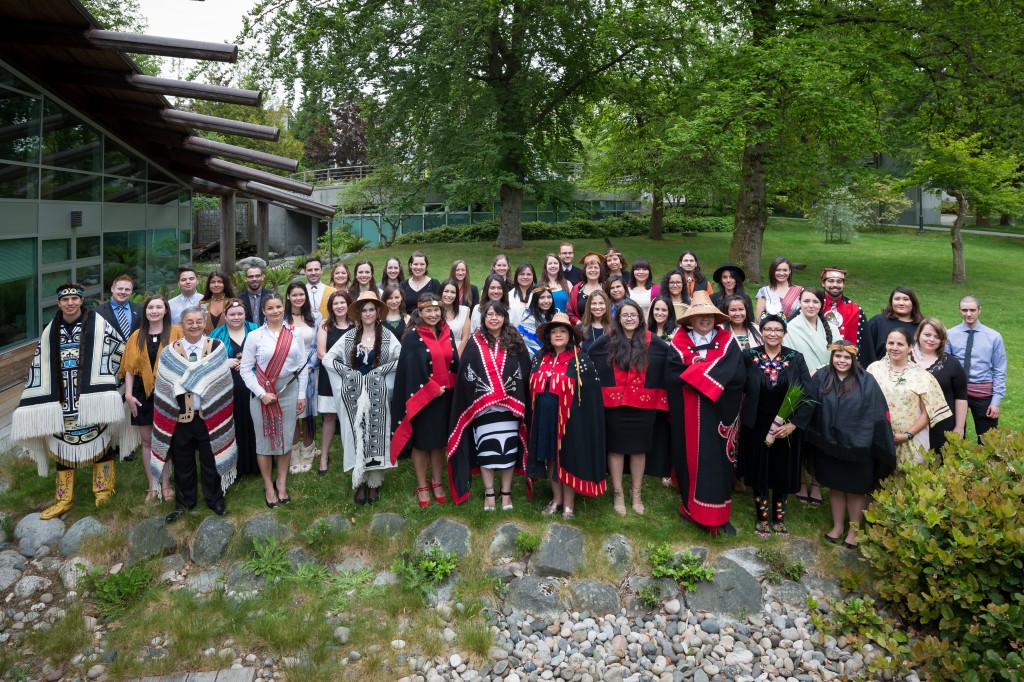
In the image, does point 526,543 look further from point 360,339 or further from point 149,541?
point 149,541

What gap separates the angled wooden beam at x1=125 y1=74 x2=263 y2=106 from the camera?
751cm

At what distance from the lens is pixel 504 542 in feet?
18.5

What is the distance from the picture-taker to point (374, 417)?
5.91m

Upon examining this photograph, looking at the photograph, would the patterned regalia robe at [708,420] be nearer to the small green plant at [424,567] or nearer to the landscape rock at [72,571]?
the small green plant at [424,567]

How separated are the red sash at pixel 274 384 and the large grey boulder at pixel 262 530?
2.22ft

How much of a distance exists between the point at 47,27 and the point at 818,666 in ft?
31.5

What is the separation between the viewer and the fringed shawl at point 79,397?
5.71m

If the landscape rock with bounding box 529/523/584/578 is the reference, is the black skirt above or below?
above

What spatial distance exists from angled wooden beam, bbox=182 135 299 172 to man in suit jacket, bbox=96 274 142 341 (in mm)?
4721

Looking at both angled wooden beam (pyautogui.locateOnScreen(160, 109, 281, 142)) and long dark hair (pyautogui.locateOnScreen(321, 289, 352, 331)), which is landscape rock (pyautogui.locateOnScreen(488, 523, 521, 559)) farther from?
angled wooden beam (pyautogui.locateOnScreen(160, 109, 281, 142))

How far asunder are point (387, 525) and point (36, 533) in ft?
10.2

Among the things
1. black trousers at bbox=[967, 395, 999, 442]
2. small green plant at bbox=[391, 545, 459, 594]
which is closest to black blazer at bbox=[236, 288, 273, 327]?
small green plant at bbox=[391, 545, 459, 594]

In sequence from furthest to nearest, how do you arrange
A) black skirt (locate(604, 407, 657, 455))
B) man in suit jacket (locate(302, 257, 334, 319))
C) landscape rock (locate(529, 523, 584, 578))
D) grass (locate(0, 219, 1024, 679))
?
man in suit jacket (locate(302, 257, 334, 319)) → black skirt (locate(604, 407, 657, 455)) → landscape rock (locate(529, 523, 584, 578)) → grass (locate(0, 219, 1024, 679))

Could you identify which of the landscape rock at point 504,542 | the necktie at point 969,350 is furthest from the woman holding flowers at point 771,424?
the landscape rock at point 504,542
